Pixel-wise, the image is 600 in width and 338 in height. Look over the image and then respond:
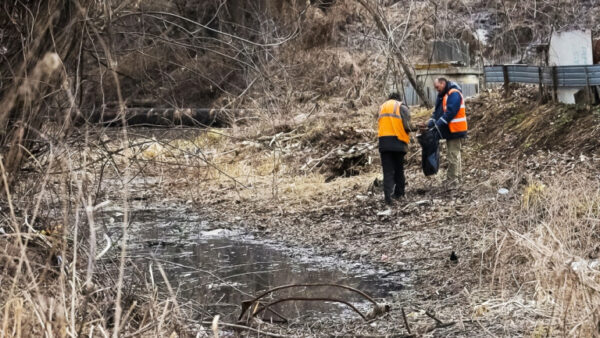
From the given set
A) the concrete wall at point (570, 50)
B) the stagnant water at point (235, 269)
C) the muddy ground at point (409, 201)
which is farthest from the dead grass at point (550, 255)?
the concrete wall at point (570, 50)

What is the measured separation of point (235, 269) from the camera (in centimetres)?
933

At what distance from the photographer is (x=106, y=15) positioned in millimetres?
6293

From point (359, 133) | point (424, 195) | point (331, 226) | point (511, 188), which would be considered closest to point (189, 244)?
point (331, 226)

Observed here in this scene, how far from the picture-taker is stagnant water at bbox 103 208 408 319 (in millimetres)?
7535

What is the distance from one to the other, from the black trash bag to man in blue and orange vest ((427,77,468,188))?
0.12 metres

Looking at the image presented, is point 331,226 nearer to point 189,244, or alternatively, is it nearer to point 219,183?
point 189,244

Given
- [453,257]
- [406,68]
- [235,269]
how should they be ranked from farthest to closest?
[406,68] < [235,269] < [453,257]

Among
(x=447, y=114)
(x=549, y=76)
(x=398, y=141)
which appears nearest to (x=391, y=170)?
(x=398, y=141)

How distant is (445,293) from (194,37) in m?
3.15

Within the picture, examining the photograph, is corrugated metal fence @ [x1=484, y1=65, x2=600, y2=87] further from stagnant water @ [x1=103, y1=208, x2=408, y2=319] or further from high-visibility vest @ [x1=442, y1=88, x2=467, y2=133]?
stagnant water @ [x1=103, y1=208, x2=408, y2=319]

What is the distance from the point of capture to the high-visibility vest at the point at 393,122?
1137 centimetres

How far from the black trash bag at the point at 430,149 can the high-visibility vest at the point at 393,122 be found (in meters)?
0.49

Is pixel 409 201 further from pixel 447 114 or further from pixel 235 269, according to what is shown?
pixel 235 269

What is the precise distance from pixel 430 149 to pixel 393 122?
85 centimetres
